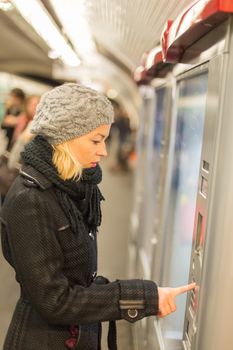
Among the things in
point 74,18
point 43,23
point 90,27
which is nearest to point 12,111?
point 43,23

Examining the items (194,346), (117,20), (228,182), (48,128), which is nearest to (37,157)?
(48,128)

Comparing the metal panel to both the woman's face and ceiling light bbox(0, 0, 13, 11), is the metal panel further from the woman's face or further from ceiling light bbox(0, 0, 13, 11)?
ceiling light bbox(0, 0, 13, 11)

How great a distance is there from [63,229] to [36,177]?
0.20m

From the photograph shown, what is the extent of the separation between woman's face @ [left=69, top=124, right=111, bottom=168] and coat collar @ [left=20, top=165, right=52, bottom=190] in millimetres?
145

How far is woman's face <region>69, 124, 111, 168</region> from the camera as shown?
1772 mm

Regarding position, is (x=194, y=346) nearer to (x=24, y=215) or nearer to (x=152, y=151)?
(x=24, y=215)

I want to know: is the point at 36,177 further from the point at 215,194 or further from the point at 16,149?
the point at 16,149

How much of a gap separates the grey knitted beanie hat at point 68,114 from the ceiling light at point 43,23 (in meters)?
1.52

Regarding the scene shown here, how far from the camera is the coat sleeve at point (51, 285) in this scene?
1641mm

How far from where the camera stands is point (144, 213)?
5273 mm

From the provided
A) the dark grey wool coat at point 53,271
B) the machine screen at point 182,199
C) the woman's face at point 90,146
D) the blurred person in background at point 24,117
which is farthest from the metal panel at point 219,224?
the blurred person in background at point 24,117

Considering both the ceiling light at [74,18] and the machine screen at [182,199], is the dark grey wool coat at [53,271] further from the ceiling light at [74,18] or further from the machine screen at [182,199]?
the ceiling light at [74,18]

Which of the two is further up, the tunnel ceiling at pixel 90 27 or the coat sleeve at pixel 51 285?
the tunnel ceiling at pixel 90 27

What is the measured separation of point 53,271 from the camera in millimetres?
1658
